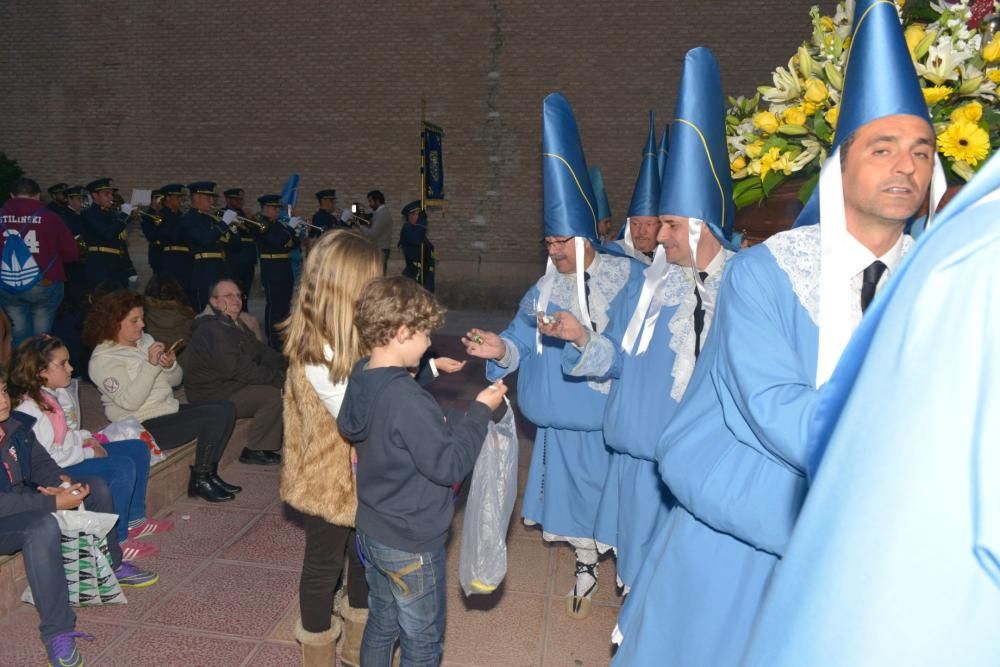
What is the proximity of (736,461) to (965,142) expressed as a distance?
118 cm

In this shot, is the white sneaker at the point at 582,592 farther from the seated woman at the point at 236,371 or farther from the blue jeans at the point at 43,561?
the seated woman at the point at 236,371

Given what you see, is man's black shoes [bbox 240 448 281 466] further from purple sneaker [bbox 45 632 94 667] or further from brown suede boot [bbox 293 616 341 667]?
brown suede boot [bbox 293 616 341 667]

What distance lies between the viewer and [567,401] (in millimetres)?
3414

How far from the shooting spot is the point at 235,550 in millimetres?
4094

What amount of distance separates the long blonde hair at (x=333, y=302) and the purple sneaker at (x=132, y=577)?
5.97 feet

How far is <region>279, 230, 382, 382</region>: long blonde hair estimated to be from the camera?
99.7 inches

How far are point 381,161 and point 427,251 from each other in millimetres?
2289

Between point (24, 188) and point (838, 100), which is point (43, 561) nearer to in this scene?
point (838, 100)

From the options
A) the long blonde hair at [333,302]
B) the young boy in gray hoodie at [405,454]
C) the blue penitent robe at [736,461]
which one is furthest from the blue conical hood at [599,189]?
the blue penitent robe at [736,461]

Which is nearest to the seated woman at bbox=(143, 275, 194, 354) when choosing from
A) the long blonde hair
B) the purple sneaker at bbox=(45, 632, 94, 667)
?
the purple sneaker at bbox=(45, 632, 94, 667)

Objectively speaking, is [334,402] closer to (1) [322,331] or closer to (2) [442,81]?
(1) [322,331]

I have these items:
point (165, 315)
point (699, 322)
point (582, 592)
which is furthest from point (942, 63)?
point (165, 315)

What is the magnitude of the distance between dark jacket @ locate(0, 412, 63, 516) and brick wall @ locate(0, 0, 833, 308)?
10.4 metres

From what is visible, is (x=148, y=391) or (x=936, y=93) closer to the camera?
(x=936, y=93)
